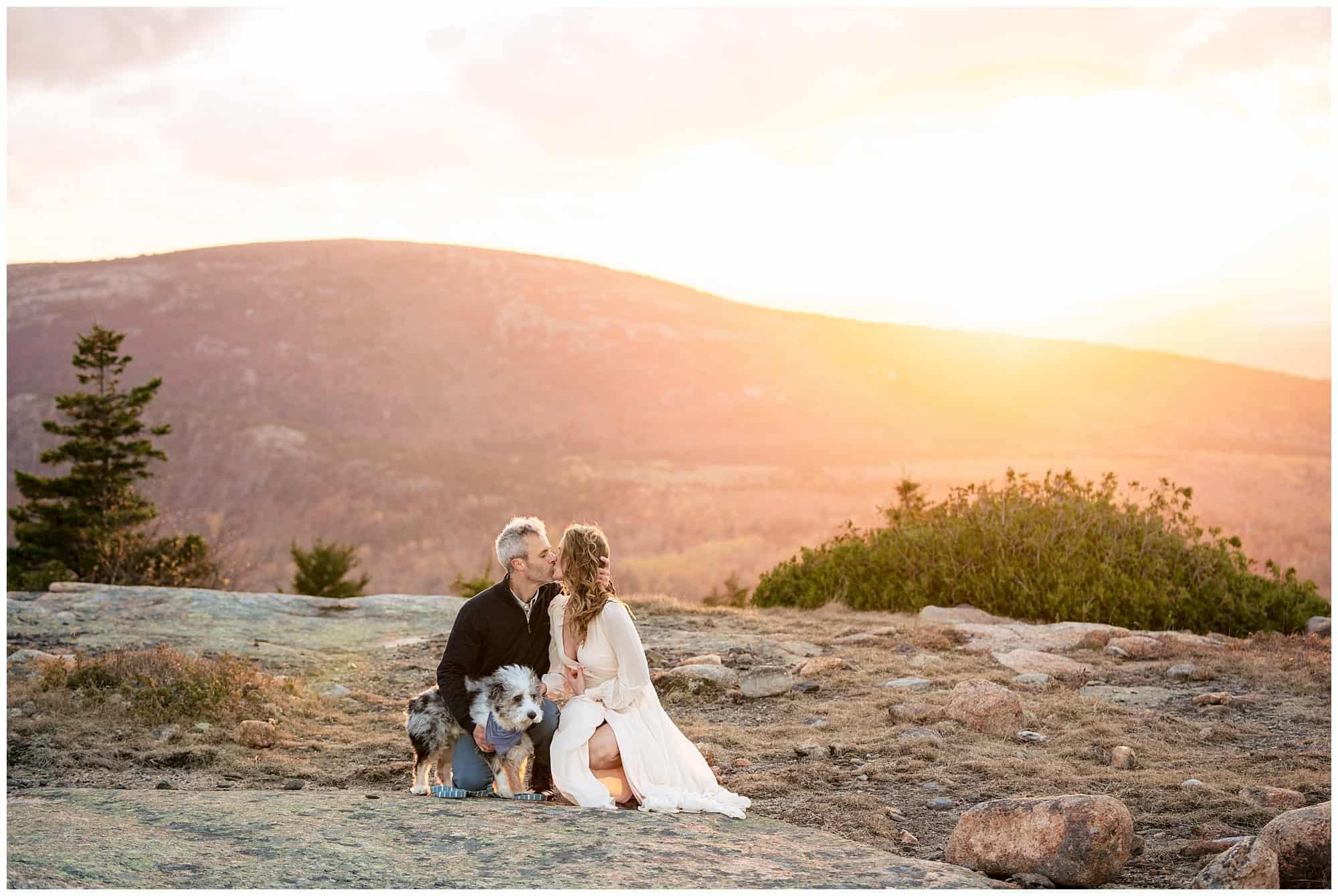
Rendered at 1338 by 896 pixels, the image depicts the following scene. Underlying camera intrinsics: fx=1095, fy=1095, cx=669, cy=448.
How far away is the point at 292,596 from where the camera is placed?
12742mm

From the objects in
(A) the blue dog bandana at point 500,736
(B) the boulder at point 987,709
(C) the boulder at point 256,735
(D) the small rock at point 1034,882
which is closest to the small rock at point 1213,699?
(B) the boulder at point 987,709

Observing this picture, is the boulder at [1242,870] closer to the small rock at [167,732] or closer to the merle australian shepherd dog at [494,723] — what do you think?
the merle australian shepherd dog at [494,723]

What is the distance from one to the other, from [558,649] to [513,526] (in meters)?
0.67

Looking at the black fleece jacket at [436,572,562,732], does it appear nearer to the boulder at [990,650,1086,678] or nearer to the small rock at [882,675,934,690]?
the small rock at [882,675,934,690]

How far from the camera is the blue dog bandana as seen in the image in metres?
5.37

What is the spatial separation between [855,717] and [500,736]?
3145 millimetres

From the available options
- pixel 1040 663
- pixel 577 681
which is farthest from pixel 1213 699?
pixel 577 681

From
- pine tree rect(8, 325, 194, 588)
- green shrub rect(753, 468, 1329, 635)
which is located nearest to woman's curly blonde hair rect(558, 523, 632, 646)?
green shrub rect(753, 468, 1329, 635)

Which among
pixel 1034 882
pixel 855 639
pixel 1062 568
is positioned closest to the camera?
pixel 1034 882

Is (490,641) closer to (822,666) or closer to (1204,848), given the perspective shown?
(1204,848)

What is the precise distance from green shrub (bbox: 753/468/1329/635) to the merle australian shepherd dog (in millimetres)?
7785

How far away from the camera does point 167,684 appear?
802 centimetres

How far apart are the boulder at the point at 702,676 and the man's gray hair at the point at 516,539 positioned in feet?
12.1

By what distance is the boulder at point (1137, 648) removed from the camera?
9.64 metres
